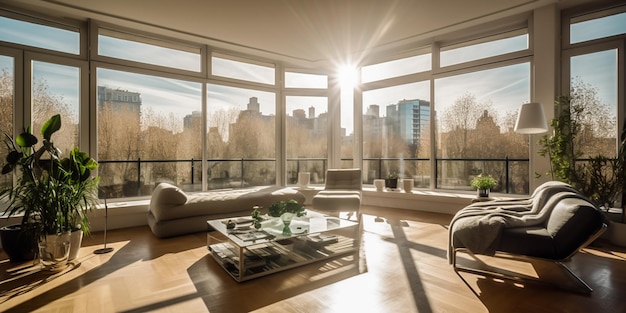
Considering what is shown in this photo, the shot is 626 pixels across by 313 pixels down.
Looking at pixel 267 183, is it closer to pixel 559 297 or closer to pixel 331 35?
pixel 331 35

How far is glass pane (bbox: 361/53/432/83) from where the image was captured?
5.76m

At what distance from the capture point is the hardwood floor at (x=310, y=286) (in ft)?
6.75

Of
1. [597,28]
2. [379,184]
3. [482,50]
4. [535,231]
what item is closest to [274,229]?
[535,231]

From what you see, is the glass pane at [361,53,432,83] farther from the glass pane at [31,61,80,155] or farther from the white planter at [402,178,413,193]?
the glass pane at [31,61,80,155]

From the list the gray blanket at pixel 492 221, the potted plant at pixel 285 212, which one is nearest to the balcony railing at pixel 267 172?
the gray blanket at pixel 492 221

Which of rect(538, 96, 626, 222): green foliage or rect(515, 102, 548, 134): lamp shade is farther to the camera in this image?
rect(515, 102, 548, 134): lamp shade

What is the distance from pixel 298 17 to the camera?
14.3 ft

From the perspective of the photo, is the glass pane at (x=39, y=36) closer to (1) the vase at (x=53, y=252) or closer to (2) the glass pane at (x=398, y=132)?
(1) the vase at (x=53, y=252)

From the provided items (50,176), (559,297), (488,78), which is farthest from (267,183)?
(559,297)

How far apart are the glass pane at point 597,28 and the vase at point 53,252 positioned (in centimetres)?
636

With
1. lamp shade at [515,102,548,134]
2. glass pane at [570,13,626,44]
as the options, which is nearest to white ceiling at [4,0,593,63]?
glass pane at [570,13,626,44]

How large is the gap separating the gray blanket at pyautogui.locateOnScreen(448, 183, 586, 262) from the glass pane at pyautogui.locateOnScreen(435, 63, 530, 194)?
2193 millimetres

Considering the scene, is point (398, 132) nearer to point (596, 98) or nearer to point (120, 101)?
point (596, 98)

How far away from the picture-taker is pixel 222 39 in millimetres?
5180
